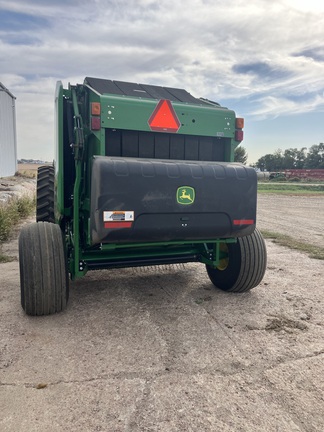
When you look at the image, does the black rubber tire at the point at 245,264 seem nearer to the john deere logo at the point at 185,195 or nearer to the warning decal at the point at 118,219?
the john deere logo at the point at 185,195

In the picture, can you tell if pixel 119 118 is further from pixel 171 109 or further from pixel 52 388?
pixel 52 388

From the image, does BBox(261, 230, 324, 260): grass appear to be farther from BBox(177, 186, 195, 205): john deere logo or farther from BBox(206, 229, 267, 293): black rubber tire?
BBox(177, 186, 195, 205): john deere logo

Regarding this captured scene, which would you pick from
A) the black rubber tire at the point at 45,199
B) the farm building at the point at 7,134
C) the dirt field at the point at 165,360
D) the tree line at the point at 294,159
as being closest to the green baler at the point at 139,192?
the dirt field at the point at 165,360

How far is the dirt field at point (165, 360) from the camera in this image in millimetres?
2199

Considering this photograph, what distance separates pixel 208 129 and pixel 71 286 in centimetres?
244

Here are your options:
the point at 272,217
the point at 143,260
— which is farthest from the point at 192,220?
the point at 272,217

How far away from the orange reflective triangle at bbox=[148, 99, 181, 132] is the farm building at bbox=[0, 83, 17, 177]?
1634 cm

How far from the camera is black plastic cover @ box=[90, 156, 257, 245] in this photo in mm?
3115

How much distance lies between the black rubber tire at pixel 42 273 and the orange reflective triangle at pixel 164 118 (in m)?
1.48

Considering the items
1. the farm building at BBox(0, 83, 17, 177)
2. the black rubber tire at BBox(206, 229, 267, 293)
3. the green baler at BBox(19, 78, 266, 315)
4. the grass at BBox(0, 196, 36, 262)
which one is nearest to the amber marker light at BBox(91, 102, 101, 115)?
the green baler at BBox(19, 78, 266, 315)

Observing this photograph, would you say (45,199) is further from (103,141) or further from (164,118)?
(164,118)

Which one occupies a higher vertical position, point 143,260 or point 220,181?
point 220,181

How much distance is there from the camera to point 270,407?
230cm

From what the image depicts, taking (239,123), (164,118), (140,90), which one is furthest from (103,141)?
(239,123)
